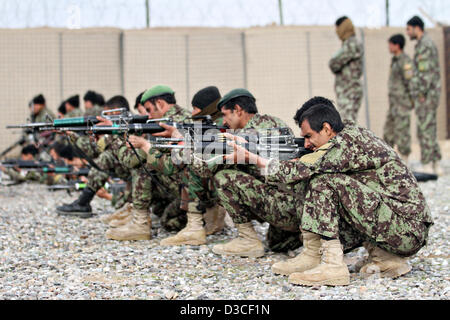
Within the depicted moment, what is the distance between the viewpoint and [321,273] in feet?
10.7

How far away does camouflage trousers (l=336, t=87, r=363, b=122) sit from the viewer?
28.4ft

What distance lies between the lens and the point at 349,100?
868 centimetres

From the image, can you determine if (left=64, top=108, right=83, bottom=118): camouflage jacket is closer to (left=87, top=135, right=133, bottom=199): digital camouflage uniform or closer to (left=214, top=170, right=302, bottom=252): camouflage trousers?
(left=87, top=135, right=133, bottom=199): digital camouflage uniform

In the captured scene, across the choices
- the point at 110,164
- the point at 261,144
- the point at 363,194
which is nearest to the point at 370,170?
the point at 363,194

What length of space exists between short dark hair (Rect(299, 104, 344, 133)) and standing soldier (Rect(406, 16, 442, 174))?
557cm

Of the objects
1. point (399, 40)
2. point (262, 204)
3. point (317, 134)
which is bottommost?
point (262, 204)

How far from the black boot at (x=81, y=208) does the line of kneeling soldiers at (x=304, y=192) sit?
4.33 feet

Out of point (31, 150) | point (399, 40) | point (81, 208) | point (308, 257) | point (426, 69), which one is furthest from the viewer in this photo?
point (31, 150)

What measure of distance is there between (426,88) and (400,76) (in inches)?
30.0

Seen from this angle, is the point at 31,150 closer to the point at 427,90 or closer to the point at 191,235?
the point at 191,235

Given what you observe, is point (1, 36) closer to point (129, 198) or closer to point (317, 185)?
point (129, 198)

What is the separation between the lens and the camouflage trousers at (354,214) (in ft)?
10.5

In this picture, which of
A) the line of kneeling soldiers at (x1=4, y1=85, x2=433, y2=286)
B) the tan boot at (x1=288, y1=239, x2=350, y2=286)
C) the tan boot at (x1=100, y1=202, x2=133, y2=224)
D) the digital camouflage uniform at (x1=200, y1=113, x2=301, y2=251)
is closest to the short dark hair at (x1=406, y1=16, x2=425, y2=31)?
the line of kneeling soldiers at (x1=4, y1=85, x2=433, y2=286)

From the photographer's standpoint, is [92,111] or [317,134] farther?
[92,111]
